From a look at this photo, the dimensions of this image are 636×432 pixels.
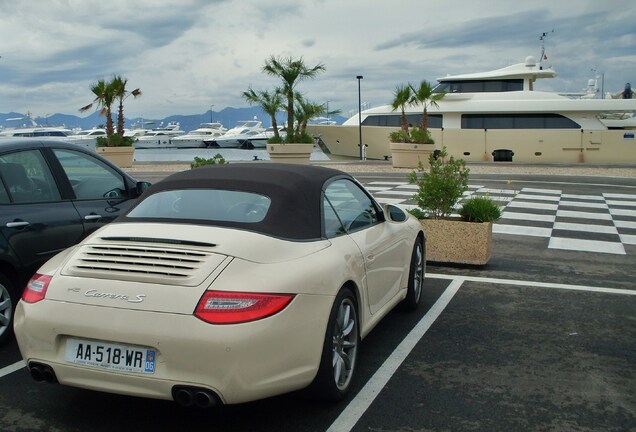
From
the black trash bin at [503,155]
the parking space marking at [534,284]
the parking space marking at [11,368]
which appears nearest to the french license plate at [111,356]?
the parking space marking at [11,368]

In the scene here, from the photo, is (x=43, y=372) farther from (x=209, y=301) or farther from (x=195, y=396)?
(x=209, y=301)

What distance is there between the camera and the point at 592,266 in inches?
344

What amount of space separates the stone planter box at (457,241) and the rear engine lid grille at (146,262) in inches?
208

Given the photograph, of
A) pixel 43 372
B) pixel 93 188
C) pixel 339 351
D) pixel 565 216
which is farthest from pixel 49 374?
pixel 565 216

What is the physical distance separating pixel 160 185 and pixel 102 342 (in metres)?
1.49

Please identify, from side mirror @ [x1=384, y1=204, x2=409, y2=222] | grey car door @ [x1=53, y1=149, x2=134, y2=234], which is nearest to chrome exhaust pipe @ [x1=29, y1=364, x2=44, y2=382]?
grey car door @ [x1=53, y1=149, x2=134, y2=234]

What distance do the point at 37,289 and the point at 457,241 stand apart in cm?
577

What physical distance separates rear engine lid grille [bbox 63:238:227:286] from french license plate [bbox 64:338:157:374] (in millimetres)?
364

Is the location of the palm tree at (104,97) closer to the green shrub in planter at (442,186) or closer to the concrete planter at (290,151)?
the concrete planter at (290,151)

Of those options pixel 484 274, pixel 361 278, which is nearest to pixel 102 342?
pixel 361 278

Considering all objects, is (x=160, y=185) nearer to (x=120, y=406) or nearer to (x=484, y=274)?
(x=120, y=406)

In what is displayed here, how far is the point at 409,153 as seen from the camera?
26.5 m

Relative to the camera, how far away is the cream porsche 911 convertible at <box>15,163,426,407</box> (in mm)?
3404

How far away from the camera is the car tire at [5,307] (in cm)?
516
